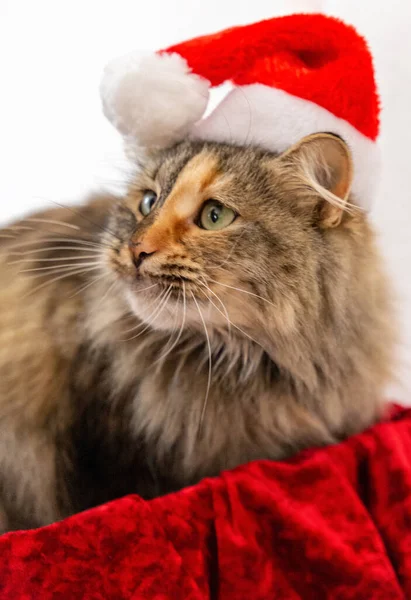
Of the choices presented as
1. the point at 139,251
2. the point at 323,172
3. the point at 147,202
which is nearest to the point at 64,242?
the point at 147,202

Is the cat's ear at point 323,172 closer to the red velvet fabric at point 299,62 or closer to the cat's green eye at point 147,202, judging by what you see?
the red velvet fabric at point 299,62

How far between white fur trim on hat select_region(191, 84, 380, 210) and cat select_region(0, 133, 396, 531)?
44mm

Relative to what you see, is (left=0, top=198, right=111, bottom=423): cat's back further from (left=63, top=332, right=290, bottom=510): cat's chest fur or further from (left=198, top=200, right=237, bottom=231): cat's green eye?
(left=198, top=200, right=237, bottom=231): cat's green eye

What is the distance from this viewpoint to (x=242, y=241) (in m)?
0.88

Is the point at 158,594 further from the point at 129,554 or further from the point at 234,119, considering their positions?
the point at 234,119

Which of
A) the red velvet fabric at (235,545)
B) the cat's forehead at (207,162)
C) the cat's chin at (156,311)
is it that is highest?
the cat's forehead at (207,162)

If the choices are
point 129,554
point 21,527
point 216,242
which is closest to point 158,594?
point 129,554

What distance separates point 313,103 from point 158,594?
2.69 ft

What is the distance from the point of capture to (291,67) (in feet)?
3.18

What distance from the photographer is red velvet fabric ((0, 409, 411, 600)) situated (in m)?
0.74

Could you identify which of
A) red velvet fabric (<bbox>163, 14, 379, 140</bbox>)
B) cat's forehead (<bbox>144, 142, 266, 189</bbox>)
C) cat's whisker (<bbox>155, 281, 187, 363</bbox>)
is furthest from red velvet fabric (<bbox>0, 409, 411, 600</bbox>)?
red velvet fabric (<bbox>163, 14, 379, 140</bbox>)

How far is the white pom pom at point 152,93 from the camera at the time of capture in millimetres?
951

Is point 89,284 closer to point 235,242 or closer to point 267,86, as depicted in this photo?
point 235,242

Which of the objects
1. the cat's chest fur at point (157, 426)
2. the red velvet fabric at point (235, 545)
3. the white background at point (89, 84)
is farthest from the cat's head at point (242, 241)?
the white background at point (89, 84)
